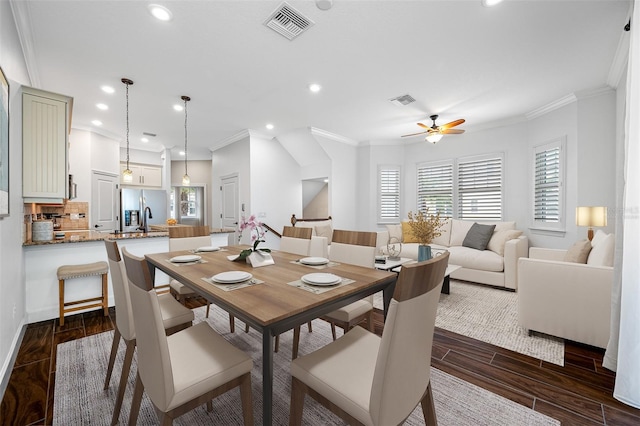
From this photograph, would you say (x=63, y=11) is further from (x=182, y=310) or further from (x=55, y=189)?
(x=182, y=310)

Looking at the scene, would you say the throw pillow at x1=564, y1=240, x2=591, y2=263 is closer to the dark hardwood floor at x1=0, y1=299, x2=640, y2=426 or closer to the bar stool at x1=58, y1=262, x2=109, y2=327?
the dark hardwood floor at x1=0, y1=299, x2=640, y2=426

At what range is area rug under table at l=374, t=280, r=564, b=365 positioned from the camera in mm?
2277

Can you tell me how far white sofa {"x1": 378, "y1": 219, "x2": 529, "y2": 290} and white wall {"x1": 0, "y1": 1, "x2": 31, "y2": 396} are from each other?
4.41 metres

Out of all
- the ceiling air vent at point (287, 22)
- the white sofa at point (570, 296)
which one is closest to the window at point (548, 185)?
the white sofa at point (570, 296)

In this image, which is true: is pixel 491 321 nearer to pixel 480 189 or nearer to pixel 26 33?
pixel 480 189

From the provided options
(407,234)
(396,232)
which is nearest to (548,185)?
(407,234)

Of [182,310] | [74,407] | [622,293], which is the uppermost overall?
[622,293]

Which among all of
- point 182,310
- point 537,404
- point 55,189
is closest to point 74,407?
point 182,310

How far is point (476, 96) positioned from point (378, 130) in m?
1.90

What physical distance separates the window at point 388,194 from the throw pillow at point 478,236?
1763mm

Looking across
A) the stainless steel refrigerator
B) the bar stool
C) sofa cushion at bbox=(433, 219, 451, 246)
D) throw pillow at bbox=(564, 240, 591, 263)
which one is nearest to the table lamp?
throw pillow at bbox=(564, 240, 591, 263)

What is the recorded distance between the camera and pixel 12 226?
7.20 feet

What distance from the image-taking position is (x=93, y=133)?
520 centimetres

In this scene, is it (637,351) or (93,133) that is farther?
(93,133)
